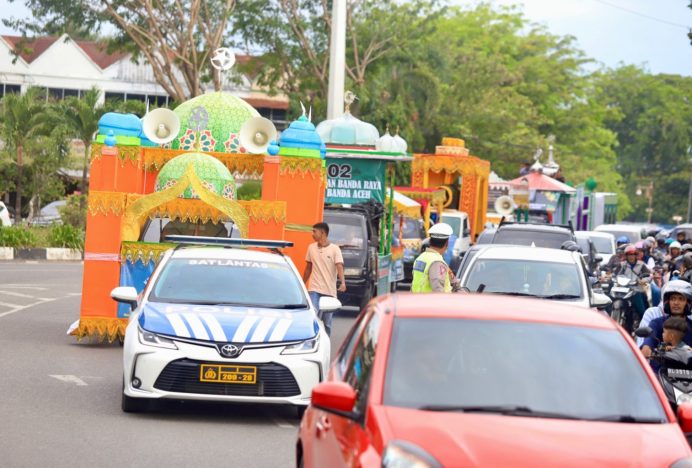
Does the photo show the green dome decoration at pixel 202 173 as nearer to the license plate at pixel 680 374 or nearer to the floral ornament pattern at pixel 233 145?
the floral ornament pattern at pixel 233 145

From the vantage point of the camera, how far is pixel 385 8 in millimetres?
51531

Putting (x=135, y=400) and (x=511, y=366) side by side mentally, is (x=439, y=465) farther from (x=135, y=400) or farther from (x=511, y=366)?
(x=135, y=400)

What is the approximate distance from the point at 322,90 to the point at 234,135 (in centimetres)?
2890

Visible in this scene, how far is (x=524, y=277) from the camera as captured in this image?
564 inches

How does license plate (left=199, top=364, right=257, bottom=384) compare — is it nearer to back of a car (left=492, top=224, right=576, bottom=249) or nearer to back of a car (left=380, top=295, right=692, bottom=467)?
back of a car (left=380, top=295, right=692, bottom=467)

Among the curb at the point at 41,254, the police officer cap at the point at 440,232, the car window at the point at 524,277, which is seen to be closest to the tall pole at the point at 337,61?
the curb at the point at 41,254

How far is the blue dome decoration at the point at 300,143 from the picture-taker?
62.6 feet

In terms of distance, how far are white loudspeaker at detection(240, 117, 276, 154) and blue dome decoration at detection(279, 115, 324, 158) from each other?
0.74 m

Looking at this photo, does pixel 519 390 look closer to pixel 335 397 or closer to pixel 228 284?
pixel 335 397

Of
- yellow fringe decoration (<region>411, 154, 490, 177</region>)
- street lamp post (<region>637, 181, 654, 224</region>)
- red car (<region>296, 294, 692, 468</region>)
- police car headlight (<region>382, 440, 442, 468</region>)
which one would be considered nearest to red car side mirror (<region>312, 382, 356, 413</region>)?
red car (<region>296, 294, 692, 468</region>)

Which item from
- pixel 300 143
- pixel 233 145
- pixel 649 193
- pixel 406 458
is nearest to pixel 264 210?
pixel 300 143

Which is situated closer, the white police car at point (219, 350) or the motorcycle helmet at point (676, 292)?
the motorcycle helmet at point (676, 292)

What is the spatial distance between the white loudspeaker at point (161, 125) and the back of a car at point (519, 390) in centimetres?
1331

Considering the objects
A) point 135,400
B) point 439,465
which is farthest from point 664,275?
point 439,465
